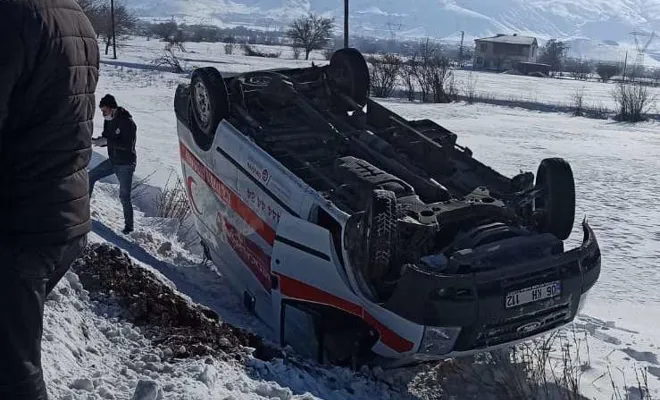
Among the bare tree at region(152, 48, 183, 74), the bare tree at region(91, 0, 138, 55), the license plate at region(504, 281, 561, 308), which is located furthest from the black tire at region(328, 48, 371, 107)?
the bare tree at region(91, 0, 138, 55)

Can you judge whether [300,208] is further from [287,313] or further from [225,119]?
[225,119]

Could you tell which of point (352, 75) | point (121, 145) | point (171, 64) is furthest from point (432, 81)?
point (121, 145)

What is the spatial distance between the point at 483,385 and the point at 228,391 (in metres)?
2.17

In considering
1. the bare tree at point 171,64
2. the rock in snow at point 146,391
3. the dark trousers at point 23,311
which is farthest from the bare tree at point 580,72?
the dark trousers at point 23,311

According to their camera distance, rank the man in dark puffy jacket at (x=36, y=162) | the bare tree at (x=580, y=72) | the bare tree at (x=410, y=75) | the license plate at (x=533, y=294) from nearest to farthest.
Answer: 1. the man in dark puffy jacket at (x=36, y=162)
2. the license plate at (x=533, y=294)
3. the bare tree at (x=410, y=75)
4. the bare tree at (x=580, y=72)

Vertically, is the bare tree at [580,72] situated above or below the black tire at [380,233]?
above

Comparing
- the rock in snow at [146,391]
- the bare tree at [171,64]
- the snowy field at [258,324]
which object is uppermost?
the bare tree at [171,64]

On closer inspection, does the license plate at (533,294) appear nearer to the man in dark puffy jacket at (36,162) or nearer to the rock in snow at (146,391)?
the rock in snow at (146,391)

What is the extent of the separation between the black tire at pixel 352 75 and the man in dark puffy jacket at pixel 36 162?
5.10 metres

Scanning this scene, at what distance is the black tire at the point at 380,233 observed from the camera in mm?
4605

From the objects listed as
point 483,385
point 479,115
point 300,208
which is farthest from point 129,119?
point 479,115

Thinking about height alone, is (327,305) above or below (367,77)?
below

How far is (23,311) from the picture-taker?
2416 mm

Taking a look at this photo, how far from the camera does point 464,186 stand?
5984 millimetres
